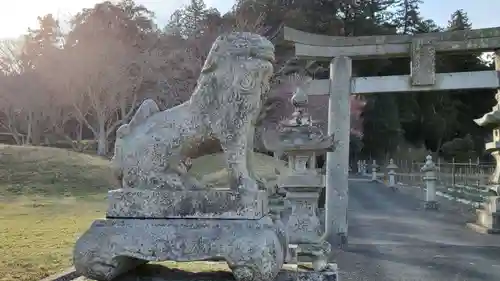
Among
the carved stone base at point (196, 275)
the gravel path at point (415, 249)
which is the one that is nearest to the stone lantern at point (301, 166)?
the gravel path at point (415, 249)

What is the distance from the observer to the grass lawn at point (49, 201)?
21.7ft

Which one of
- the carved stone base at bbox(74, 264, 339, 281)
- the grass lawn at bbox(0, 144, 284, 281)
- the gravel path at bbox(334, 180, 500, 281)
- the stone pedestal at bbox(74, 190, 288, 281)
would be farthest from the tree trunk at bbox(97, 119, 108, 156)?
the stone pedestal at bbox(74, 190, 288, 281)

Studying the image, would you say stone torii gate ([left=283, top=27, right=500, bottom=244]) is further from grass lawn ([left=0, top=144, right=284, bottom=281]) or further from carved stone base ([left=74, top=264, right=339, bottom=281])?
carved stone base ([left=74, top=264, right=339, bottom=281])

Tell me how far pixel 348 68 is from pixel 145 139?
25.3ft

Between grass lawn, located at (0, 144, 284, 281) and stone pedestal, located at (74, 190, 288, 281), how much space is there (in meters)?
0.52

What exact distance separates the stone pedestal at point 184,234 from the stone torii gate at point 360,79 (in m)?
6.93

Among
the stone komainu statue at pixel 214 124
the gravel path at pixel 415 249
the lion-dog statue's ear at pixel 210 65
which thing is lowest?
the gravel path at pixel 415 249

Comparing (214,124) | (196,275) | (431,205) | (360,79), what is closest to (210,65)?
(214,124)

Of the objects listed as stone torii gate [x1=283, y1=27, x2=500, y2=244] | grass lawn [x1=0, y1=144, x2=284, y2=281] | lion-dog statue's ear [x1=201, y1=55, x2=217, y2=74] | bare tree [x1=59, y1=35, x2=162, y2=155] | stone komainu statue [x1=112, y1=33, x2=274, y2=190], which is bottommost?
grass lawn [x1=0, y1=144, x2=284, y2=281]

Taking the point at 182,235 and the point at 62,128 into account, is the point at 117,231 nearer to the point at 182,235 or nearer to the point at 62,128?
the point at 182,235

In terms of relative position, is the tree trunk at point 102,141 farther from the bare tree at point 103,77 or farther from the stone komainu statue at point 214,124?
the stone komainu statue at point 214,124

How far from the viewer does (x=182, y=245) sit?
3561mm

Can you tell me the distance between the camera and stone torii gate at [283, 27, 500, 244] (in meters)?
10.5

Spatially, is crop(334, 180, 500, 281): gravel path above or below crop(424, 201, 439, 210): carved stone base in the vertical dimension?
below
